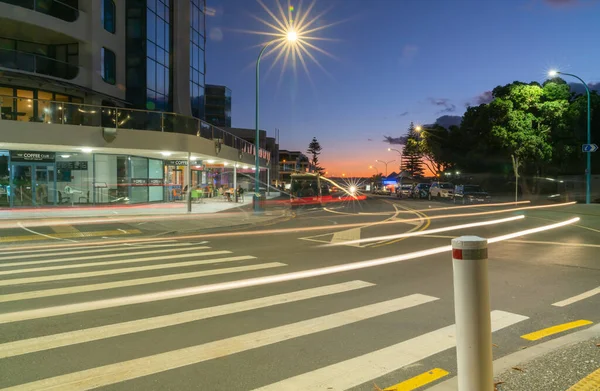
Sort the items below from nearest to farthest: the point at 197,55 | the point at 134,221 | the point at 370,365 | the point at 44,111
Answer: the point at 370,365
the point at 134,221
the point at 44,111
the point at 197,55

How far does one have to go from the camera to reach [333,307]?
6.62 metres

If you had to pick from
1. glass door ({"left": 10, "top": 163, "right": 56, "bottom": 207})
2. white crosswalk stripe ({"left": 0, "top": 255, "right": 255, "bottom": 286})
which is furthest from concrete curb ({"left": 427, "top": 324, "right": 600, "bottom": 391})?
glass door ({"left": 10, "top": 163, "right": 56, "bottom": 207})

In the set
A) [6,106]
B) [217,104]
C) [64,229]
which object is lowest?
[64,229]

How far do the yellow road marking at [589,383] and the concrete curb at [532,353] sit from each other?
0.58 m

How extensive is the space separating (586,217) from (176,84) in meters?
30.7

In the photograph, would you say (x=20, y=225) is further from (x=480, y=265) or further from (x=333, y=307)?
(x=480, y=265)

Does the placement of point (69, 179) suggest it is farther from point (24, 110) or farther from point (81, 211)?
point (24, 110)

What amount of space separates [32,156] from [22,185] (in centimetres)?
183

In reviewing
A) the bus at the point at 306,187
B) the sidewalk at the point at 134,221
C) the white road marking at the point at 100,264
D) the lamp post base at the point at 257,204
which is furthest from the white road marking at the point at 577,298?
the bus at the point at 306,187

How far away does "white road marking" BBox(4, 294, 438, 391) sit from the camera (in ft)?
13.6

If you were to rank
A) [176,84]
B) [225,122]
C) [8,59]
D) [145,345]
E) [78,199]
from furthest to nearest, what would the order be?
[225,122] → [176,84] → [78,199] → [8,59] → [145,345]

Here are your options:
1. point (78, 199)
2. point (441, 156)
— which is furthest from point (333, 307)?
point (441, 156)

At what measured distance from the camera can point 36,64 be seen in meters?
26.9

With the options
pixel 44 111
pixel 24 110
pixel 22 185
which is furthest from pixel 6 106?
pixel 22 185
